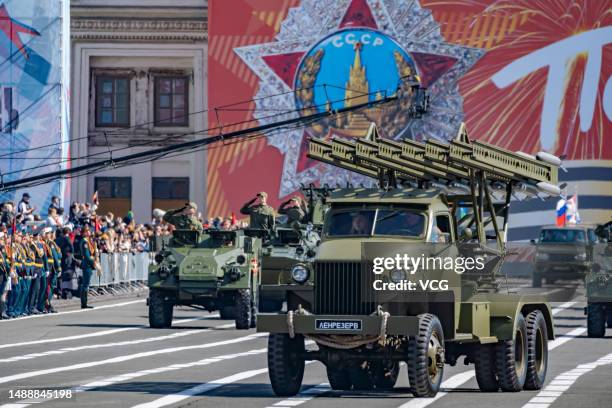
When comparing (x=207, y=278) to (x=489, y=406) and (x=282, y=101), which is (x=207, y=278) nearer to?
(x=489, y=406)

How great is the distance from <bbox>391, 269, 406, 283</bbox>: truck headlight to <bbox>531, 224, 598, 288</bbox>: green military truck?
117ft

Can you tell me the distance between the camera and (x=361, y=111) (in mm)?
66000

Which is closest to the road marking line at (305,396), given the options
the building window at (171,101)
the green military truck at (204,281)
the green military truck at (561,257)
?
the green military truck at (204,281)

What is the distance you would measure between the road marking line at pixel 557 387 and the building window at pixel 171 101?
4853 centimetres

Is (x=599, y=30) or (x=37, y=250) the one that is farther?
(x=599, y=30)

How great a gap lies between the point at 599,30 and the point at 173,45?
1822 centimetres

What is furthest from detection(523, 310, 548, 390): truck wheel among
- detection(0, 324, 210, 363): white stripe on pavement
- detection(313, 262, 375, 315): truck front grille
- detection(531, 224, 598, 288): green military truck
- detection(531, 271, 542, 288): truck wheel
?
detection(531, 224, 598, 288): green military truck

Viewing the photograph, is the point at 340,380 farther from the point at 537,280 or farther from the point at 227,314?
the point at 537,280

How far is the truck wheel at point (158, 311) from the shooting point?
32.3m

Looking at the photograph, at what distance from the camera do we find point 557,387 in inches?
779

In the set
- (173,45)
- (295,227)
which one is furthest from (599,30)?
(295,227)

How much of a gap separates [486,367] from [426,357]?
5.69ft

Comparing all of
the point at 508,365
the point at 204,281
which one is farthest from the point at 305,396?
the point at 204,281

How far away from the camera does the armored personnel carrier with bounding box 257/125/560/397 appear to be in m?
17.8
